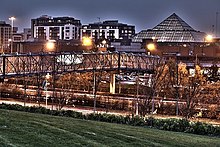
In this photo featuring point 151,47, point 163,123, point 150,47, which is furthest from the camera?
point 151,47

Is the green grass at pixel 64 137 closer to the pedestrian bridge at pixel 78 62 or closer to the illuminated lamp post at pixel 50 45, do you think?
the pedestrian bridge at pixel 78 62

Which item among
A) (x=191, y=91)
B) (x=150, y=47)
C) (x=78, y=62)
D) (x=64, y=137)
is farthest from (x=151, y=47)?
(x=64, y=137)

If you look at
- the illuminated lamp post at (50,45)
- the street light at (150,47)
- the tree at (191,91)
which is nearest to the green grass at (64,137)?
the tree at (191,91)

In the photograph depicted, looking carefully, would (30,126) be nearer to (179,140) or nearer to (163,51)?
(179,140)

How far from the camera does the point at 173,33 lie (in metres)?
135

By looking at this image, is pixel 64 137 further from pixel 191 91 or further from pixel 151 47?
pixel 151 47

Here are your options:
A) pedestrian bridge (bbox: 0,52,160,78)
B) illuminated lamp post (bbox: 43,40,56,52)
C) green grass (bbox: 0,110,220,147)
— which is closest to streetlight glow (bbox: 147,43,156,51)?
illuminated lamp post (bbox: 43,40,56,52)

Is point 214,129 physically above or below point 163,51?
below

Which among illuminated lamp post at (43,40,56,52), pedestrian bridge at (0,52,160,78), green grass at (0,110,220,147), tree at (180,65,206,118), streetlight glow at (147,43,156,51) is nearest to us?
green grass at (0,110,220,147)

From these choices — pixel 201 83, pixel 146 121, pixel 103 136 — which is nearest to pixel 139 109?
pixel 201 83

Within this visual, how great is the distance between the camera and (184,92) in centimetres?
5503

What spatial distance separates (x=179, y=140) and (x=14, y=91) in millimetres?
46960

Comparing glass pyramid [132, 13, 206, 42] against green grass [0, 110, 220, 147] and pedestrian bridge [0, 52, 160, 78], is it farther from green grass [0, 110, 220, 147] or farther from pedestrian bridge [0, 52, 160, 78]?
green grass [0, 110, 220, 147]

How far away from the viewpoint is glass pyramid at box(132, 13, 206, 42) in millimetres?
130250
